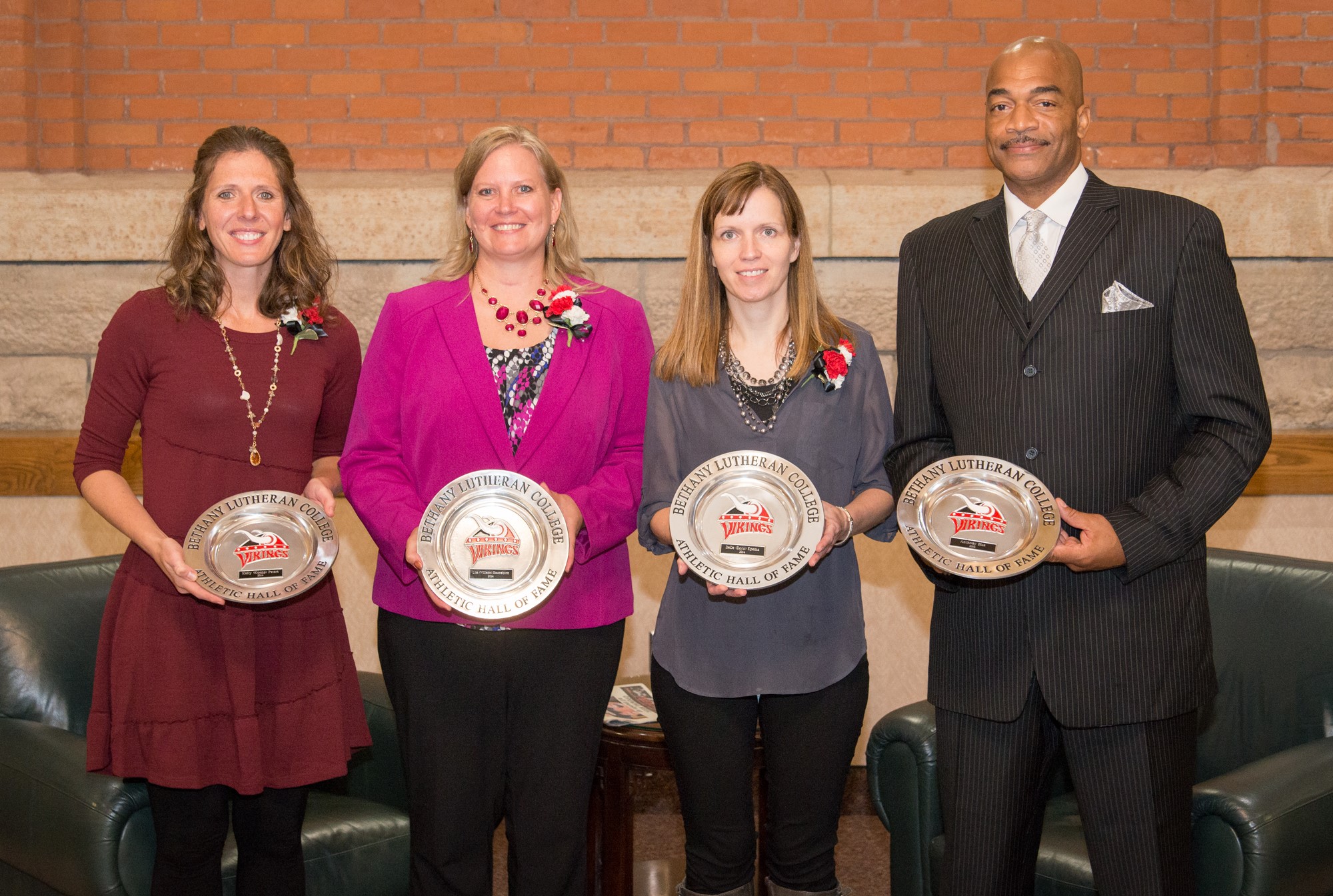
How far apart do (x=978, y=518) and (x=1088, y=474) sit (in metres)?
0.21

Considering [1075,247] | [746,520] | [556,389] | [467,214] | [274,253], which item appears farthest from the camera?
[274,253]

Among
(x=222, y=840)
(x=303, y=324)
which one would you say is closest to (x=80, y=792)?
(x=222, y=840)

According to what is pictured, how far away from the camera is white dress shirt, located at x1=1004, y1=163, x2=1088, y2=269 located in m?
2.15

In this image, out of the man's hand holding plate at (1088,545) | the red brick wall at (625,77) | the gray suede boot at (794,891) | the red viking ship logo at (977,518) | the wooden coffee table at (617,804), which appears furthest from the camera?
the red brick wall at (625,77)

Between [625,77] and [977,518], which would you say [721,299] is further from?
[625,77]

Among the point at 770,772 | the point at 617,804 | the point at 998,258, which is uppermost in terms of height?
the point at 998,258

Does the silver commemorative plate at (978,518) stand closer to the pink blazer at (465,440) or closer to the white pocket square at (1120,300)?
the white pocket square at (1120,300)

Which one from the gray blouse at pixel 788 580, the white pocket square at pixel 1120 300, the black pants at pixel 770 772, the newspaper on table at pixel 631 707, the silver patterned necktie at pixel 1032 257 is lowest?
the newspaper on table at pixel 631 707

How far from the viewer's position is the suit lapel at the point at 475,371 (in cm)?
230

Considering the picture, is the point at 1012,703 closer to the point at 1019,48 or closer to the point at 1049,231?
the point at 1049,231

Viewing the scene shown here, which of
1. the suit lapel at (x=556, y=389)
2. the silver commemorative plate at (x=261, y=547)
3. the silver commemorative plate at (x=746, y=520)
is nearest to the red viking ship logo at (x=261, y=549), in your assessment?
the silver commemorative plate at (x=261, y=547)

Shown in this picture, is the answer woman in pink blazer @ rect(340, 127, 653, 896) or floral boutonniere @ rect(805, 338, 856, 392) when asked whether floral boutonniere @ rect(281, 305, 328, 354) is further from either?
floral boutonniere @ rect(805, 338, 856, 392)

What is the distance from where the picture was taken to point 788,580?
227cm

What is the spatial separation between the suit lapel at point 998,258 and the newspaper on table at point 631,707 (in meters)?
1.33
